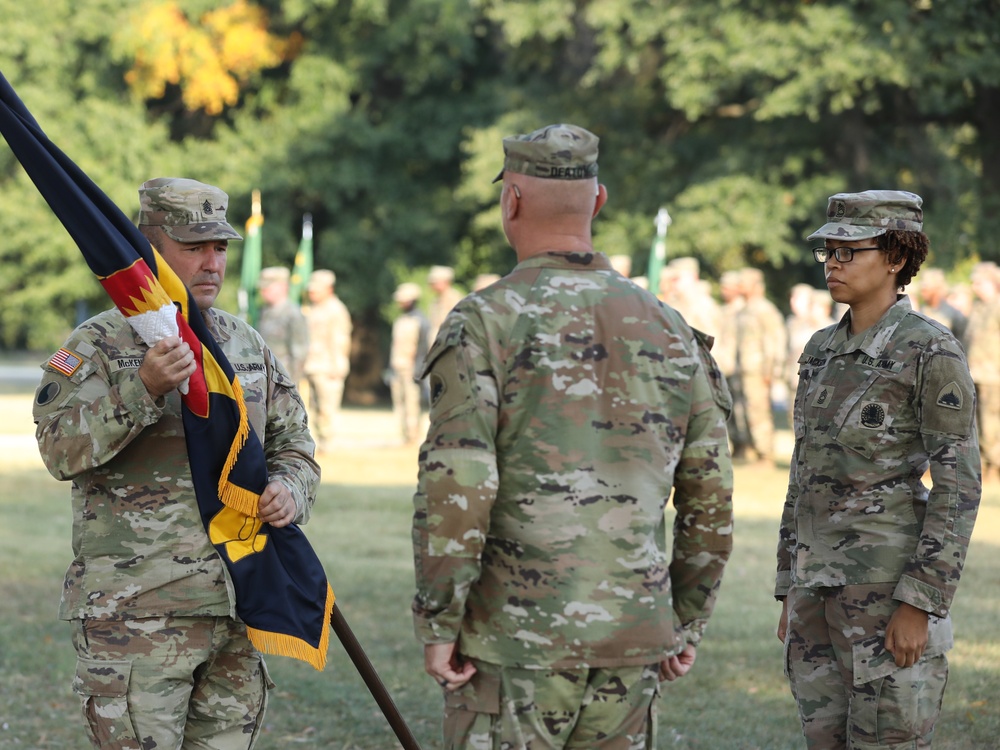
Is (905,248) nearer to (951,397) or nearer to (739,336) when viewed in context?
(951,397)

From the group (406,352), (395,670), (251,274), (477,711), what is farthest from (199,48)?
(477,711)

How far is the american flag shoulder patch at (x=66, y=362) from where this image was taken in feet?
13.4

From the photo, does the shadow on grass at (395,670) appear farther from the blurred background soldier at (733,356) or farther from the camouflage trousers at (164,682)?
the blurred background soldier at (733,356)

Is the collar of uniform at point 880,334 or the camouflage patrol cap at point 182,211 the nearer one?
the camouflage patrol cap at point 182,211

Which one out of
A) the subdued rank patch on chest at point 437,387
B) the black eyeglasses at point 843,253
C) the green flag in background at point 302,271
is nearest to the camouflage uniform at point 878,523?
the black eyeglasses at point 843,253

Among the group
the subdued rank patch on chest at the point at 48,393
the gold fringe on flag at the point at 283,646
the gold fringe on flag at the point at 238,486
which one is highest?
the subdued rank patch on chest at the point at 48,393

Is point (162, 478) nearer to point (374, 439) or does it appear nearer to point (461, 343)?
point (461, 343)

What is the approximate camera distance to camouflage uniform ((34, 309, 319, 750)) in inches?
157

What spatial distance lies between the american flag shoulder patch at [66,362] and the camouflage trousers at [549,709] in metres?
1.58

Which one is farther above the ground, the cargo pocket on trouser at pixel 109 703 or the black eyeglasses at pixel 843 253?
the black eyeglasses at pixel 843 253

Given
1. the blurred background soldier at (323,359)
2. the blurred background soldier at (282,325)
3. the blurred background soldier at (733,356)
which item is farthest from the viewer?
the blurred background soldier at (323,359)

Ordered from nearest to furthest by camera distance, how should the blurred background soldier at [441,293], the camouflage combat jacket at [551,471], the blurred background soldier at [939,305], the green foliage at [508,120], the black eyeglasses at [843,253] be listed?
the camouflage combat jacket at [551,471] < the black eyeglasses at [843,253] < the blurred background soldier at [939,305] < the blurred background soldier at [441,293] < the green foliage at [508,120]

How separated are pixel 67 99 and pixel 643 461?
33.0 metres

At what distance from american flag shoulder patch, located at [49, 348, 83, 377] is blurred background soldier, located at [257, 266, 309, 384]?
13835 mm
